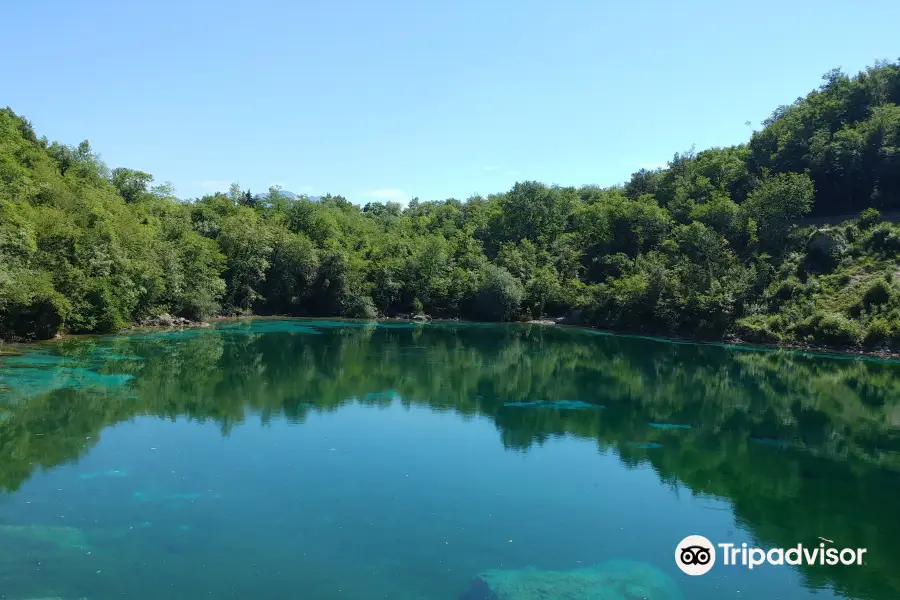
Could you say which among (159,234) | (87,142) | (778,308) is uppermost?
(87,142)

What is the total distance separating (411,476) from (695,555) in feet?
26.6

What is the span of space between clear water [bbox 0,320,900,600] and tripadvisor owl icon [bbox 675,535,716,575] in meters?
0.23

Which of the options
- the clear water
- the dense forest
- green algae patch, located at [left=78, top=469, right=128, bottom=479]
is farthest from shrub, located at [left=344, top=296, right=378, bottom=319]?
green algae patch, located at [left=78, top=469, right=128, bottom=479]

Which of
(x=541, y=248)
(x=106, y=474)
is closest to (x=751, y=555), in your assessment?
(x=106, y=474)

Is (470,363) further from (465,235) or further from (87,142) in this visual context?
(87,142)

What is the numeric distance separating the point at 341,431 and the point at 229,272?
4680 centimetres

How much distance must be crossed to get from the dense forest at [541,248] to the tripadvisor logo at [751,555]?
3508 centimetres

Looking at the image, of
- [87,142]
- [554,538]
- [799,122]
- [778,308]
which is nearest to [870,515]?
[554,538]

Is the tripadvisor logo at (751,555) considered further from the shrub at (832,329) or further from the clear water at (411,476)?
the shrub at (832,329)

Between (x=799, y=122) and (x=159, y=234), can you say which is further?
(x=799, y=122)

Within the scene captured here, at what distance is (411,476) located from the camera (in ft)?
58.6

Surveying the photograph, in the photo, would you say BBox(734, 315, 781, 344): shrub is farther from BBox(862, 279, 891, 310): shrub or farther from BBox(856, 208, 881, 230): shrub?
BBox(856, 208, 881, 230): shrub

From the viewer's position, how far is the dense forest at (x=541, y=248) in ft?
137

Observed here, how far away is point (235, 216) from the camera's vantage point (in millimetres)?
70500
